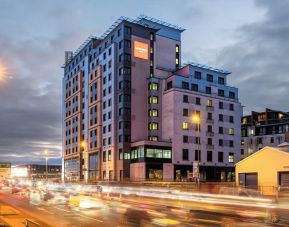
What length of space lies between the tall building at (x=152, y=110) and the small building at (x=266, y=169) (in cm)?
3655

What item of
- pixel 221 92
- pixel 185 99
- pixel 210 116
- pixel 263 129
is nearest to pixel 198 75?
pixel 221 92

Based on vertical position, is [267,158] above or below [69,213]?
above

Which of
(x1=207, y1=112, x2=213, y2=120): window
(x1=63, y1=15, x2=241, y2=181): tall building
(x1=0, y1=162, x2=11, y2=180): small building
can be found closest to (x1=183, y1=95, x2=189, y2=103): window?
(x1=63, y1=15, x2=241, y2=181): tall building

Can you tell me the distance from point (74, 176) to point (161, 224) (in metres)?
115

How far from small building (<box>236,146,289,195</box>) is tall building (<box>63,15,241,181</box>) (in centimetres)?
3655

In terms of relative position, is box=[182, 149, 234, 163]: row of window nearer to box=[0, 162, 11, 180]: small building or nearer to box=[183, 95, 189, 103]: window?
box=[183, 95, 189, 103]: window

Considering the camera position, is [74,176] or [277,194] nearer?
[277,194]

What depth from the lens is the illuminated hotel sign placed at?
11144 cm

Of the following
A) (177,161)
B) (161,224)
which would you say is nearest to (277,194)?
(161,224)

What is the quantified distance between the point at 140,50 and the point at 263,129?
59.1 meters

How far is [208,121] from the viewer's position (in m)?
113

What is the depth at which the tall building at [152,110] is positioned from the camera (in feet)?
344

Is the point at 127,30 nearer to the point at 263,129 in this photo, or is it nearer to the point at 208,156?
the point at 208,156

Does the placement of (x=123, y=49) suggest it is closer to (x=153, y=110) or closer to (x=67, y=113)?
(x=153, y=110)
